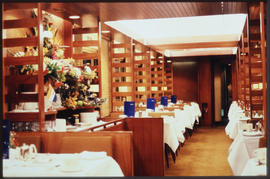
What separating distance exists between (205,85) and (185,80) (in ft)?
4.89

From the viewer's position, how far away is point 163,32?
421 inches

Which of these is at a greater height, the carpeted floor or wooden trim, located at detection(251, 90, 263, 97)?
wooden trim, located at detection(251, 90, 263, 97)

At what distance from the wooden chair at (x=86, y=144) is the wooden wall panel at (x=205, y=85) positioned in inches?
445

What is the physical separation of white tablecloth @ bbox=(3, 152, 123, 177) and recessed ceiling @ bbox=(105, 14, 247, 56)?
547cm

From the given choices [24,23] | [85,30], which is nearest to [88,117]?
[24,23]

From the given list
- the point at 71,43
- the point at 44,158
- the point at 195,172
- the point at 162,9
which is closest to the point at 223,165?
the point at 195,172

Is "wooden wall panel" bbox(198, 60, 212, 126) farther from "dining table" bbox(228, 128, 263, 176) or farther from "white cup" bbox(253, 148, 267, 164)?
"white cup" bbox(253, 148, 267, 164)

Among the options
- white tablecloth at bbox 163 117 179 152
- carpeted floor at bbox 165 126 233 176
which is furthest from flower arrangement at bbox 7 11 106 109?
carpeted floor at bbox 165 126 233 176

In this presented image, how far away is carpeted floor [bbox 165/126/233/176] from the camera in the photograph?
605 centimetres

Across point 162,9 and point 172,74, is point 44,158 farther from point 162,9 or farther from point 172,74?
point 172,74

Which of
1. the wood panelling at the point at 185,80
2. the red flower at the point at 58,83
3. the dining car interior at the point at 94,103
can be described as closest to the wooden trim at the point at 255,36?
the dining car interior at the point at 94,103

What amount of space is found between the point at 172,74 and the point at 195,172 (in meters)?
9.67

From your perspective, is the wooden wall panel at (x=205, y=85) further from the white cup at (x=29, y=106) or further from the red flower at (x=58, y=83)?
the white cup at (x=29, y=106)

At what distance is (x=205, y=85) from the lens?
14719 mm
